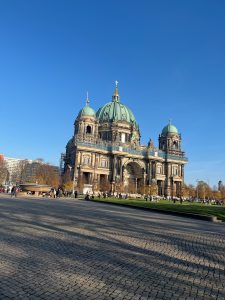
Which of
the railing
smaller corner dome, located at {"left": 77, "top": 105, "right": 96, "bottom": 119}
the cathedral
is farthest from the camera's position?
smaller corner dome, located at {"left": 77, "top": 105, "right": 96, "bottom": 119}

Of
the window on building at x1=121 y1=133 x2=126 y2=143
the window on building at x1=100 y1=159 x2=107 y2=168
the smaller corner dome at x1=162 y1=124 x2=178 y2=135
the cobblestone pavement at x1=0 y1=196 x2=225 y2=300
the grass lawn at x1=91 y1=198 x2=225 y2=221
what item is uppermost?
the smaller corner dome at x1=162 y1=124 x2=178 y2=135

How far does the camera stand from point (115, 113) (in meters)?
122

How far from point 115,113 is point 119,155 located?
1716 cm

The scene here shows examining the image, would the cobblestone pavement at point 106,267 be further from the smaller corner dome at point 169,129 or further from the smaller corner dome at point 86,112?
the smaller corner dome at point 169,129

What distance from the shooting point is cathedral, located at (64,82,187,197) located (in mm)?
108000

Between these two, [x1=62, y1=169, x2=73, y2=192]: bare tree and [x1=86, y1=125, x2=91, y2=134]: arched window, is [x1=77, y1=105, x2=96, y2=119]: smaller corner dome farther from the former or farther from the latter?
[x1=62, y1=169, x2=73, y2=192]: bare tree

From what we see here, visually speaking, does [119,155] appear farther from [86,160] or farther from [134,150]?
[86,160]

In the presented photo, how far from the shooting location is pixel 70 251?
9141 mm

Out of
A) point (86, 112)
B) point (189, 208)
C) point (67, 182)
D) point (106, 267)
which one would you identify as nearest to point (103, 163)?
point (86, 112)

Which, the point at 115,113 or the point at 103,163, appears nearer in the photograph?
the point at 103,163

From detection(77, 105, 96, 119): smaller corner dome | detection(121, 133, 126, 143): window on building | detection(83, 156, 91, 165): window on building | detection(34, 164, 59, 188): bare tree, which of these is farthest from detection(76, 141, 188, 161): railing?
detection(34, 164, 59, 188): bare tree

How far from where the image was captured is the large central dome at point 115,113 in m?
121

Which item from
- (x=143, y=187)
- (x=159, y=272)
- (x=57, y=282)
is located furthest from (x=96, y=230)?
(x=143, y=187)

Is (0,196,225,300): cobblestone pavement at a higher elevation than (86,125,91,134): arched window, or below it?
below
